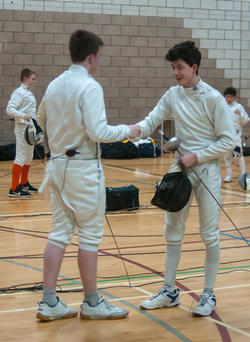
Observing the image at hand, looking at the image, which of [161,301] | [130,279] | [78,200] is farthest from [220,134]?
[130,279]

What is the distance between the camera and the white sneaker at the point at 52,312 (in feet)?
9.98

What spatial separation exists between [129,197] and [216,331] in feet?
12.3

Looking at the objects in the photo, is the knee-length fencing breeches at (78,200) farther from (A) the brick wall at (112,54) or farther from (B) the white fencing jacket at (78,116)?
(A) the brick wall at (112,54)

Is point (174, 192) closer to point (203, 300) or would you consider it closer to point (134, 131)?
point (134, 131)

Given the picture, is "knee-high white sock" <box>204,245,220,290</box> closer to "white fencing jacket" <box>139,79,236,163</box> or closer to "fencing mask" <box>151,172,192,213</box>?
"fencing mask" <box>151,172,192,213</box>

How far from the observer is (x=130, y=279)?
3895mm

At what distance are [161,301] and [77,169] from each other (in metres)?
0.94

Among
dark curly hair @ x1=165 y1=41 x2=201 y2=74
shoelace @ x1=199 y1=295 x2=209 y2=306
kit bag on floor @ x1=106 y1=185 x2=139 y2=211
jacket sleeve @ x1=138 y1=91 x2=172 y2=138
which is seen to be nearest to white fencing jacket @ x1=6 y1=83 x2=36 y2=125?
kit bag on floor @ x1=106 y1=185 x2=139 y2=211

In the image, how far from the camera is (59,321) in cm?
307

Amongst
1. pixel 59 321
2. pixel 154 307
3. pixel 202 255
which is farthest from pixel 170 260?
pixel 202 255

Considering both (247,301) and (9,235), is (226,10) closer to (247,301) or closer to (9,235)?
(9,235)

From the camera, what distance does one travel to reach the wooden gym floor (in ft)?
9.62

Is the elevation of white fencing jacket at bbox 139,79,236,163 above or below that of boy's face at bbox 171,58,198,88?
below

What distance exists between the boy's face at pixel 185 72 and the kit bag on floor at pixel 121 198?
135 inches
